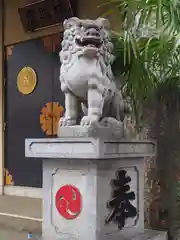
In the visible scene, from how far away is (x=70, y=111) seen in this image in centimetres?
232

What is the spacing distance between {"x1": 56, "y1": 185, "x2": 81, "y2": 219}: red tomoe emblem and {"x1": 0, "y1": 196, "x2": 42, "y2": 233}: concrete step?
1242 mm

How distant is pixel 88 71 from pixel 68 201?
70 centimetres

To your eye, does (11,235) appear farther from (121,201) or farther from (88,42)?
(88,42)

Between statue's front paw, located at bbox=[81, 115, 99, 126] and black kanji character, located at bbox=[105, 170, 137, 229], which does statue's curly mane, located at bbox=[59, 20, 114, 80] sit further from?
black kanji character, located at bbox=[105, 170, 137, 229]

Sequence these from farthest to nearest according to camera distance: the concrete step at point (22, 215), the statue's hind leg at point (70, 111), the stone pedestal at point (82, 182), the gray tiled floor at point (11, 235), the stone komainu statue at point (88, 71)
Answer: the concrete step at point (22, 215) < the gray tiled floor at point (11, 235) < the statue's hind leg at point (70, 111) < the stone komainu statue at point (88, 71) < the stone pedestal at point (82, 182)

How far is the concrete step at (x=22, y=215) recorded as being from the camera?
3523 millimetres

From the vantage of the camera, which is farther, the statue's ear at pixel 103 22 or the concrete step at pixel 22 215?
the concrete step at pixel 22 215

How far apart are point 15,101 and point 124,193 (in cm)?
291

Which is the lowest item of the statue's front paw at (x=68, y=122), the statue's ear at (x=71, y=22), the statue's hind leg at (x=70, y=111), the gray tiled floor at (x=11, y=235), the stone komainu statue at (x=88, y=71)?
the gray tiled floor at (x=11, y=235)

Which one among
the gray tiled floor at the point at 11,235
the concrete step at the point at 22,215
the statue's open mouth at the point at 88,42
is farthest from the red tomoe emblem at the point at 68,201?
the concrete step at the point at 22,215

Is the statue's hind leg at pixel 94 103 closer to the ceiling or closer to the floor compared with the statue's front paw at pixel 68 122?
closer to the ceiling

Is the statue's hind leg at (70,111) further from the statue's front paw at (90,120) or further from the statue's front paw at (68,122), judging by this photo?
the statue's front paw at (90,120)

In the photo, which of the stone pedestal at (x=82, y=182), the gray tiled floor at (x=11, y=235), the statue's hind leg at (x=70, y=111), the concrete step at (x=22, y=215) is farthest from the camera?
the concrete step at (x=22, y=215)

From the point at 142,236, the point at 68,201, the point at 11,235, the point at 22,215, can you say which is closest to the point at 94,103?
the point at 68,201
